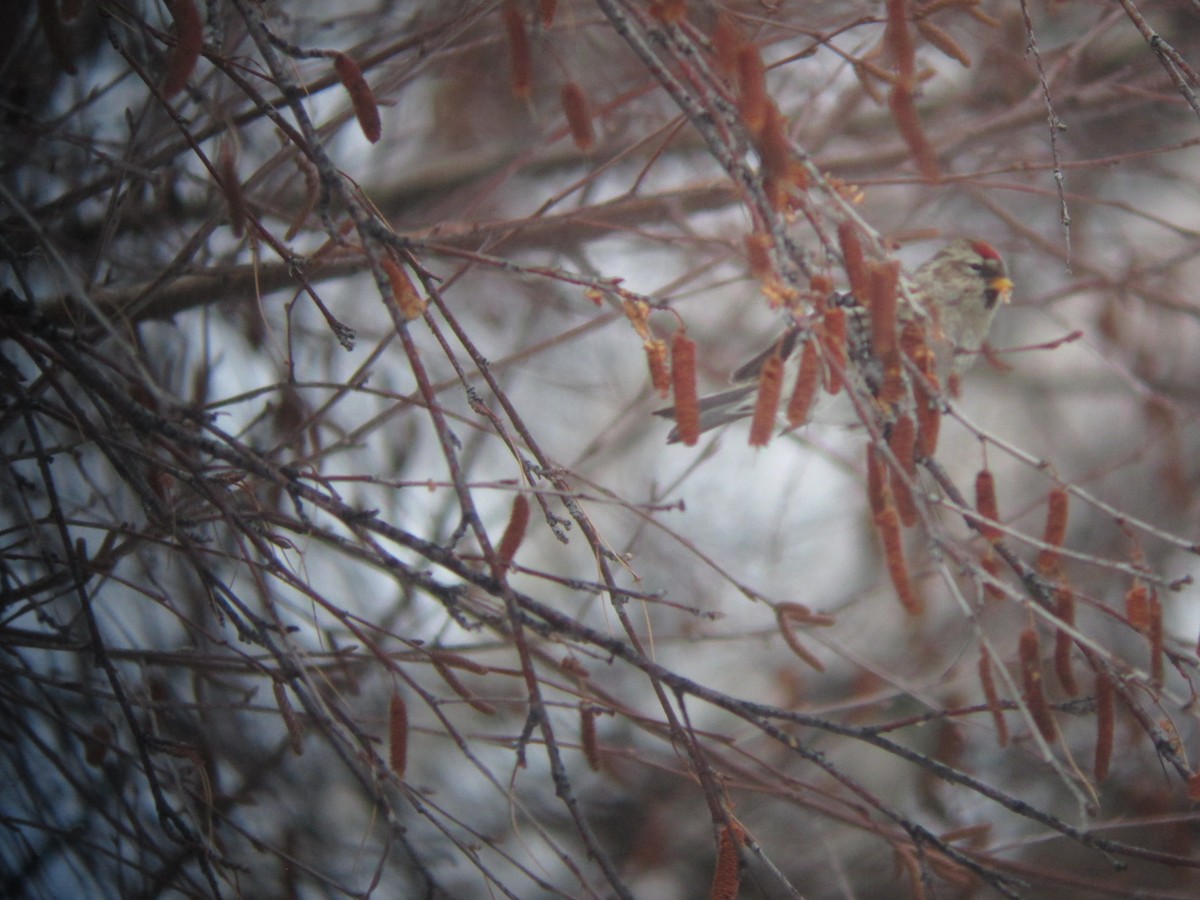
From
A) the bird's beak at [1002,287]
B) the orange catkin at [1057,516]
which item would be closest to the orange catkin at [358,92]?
the orange catkin at [1057,516]

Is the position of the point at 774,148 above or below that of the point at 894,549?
above

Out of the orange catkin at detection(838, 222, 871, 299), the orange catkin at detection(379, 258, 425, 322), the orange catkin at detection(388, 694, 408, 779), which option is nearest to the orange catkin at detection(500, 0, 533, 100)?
the orange catkin at detection(379, 258, 425, 322)

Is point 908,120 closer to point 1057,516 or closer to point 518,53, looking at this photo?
point 518,53

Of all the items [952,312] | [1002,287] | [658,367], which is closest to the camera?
[658,367]

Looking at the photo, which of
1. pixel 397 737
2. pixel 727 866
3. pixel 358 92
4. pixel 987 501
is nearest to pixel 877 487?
Answer: pixel 987 501

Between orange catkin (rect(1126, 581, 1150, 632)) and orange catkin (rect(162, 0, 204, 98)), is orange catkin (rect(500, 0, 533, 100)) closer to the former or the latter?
orange catkin (rect(162, 0, 204, 98))

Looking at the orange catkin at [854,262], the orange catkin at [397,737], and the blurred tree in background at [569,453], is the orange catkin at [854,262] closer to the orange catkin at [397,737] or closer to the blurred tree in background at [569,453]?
the blurred tree in background at [569,453]
